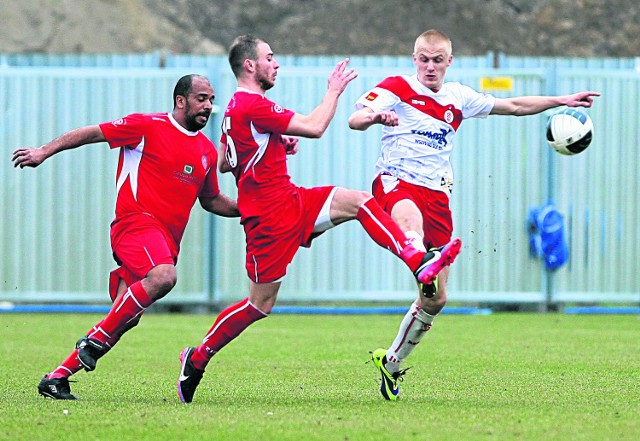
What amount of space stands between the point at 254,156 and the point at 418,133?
127 cm

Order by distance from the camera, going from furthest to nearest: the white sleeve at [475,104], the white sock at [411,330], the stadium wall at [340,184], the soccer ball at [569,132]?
the stadium wall at [340,184] < the soccer ball at [569,132] < the white sleeve at [475,104] < the white sock at [411,330]

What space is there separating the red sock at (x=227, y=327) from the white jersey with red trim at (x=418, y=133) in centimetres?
138

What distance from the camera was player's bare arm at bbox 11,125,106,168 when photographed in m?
8.08

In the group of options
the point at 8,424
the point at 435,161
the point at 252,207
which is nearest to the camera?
the point at 8,424

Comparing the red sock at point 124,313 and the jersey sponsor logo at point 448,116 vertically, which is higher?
the jersey sponsor logo at point 448,116

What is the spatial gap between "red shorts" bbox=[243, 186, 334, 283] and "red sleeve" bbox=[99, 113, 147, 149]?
100cm

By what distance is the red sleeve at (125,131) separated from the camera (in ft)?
27.3

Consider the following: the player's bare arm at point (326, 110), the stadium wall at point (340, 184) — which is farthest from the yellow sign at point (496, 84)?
the player's bare arm at point (326, 110)

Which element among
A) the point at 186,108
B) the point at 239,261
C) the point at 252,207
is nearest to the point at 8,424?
the point at 252,207

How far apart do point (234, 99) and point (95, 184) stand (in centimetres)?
1030

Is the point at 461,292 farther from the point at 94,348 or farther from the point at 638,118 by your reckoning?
the point at 94,348

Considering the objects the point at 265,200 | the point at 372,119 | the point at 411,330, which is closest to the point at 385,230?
the point at 372,119

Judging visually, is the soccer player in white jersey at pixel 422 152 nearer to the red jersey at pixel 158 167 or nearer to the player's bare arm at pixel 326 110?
the player's bare arm at pixel 326 110

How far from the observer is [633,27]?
35281 millimetres
